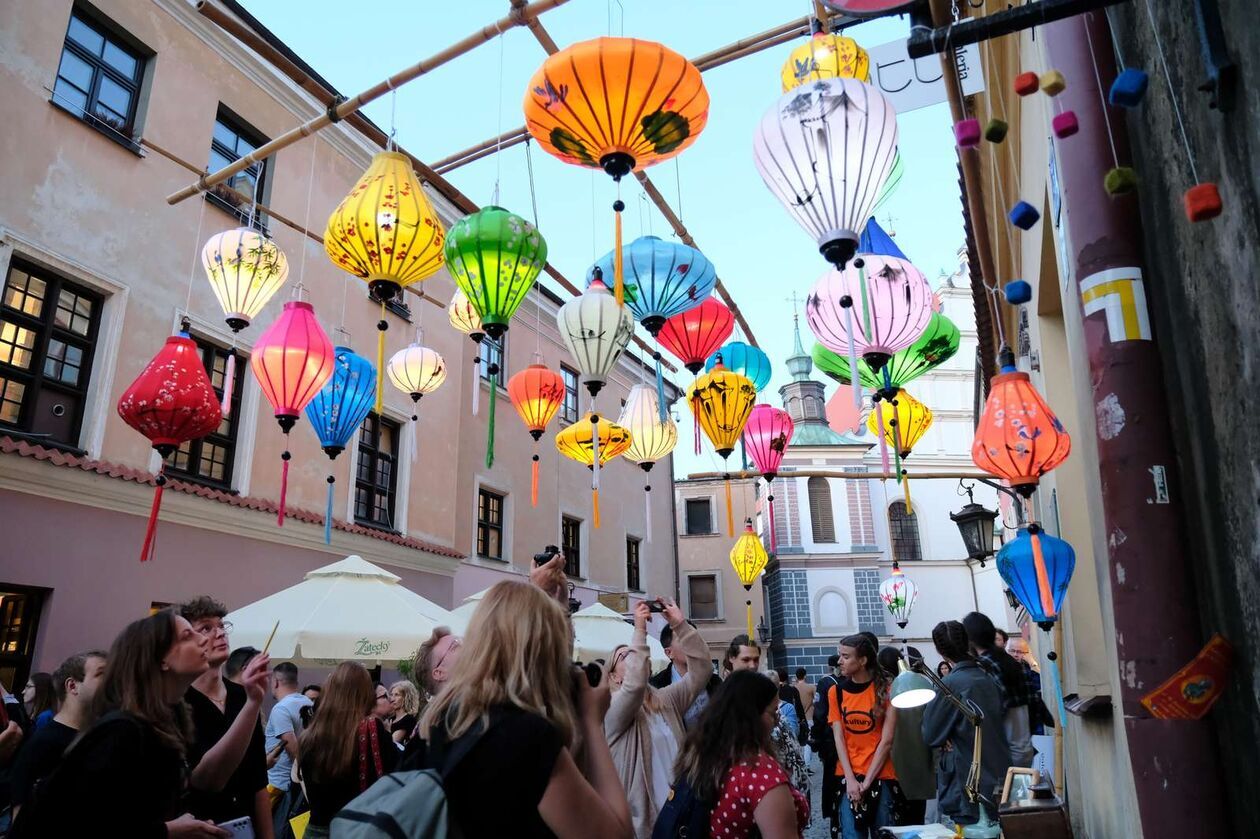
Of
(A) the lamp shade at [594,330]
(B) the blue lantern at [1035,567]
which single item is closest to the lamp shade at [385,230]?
(A) the lamp shade at [594,330]

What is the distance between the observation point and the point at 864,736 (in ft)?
19.6

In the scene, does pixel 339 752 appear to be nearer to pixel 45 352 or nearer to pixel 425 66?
pixel 425 66

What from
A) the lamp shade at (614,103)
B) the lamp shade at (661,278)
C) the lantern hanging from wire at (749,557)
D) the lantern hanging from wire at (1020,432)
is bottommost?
the lantern hanging from wire at (1020,432)

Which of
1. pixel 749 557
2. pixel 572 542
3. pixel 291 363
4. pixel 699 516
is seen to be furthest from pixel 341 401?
pixel 699 516

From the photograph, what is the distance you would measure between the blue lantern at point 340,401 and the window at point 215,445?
157 inches

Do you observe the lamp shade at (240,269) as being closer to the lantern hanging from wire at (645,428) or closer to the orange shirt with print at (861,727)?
the lantern hanging from wire at (645,428)

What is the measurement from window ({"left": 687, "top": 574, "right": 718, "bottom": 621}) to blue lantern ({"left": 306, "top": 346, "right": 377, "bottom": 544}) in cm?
2715

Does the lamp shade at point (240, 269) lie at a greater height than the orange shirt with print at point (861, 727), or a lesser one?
greater

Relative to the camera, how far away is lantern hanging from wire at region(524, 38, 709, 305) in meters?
4.78

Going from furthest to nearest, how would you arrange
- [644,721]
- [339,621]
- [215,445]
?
[215,445] → [339,621] → [644,721]

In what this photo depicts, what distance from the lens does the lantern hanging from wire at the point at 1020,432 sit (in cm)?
388

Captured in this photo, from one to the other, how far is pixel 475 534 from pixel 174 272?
791 cm

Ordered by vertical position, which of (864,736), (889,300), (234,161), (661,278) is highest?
(234,161)

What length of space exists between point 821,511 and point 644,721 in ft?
115
